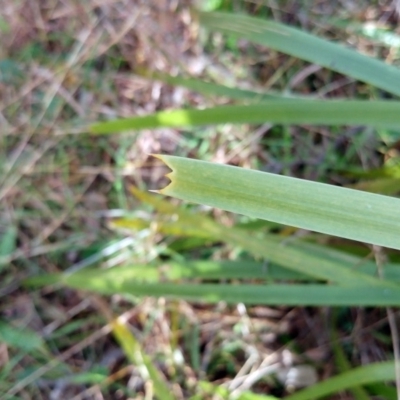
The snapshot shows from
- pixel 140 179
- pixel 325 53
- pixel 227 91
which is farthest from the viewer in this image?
pixel 140 179

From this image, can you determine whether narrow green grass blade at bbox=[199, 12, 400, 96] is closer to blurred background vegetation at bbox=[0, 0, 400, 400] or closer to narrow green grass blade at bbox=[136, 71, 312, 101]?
narrow green grass blade at bbox=[136, 71, 312, 101]

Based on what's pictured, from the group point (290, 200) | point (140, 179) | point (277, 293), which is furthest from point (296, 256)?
point (140, 179)

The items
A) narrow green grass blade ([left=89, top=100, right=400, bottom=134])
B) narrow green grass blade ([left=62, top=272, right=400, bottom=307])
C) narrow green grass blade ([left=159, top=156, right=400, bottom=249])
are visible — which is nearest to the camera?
narrow green grass blade ([left=159, top=156, right=400, bottom=249])

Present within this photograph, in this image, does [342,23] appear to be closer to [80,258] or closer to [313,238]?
[313,238]

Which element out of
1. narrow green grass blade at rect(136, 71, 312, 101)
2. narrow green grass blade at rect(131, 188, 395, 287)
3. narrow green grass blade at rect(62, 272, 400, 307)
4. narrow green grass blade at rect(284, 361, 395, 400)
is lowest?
narrow green grass blade at rect(284, 361, 395, 400)

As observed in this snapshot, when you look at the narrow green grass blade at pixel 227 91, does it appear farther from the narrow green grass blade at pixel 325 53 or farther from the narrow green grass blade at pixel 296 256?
the narrow green grass blade at pixel 296 256

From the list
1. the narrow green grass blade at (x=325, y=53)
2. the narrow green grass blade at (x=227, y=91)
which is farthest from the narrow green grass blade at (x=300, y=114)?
the narrow green grass blade at (x=227, y=91)

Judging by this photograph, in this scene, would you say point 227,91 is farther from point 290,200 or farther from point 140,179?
point 290,200

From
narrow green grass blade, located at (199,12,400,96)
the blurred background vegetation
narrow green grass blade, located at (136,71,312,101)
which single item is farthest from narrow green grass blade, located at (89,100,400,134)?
the blurred background vegetation
